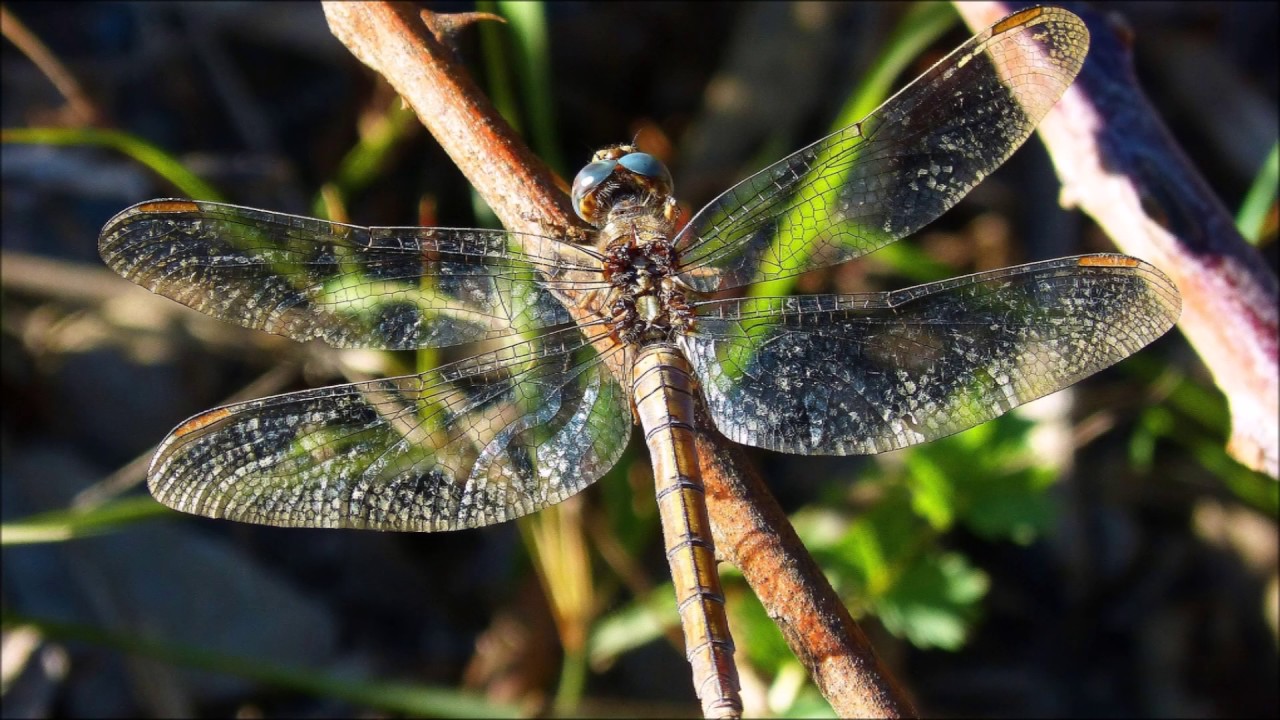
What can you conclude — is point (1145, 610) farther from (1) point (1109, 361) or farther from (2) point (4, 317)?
(2) point (4, 317)

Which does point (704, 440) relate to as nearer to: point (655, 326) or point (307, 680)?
point (655, 326)

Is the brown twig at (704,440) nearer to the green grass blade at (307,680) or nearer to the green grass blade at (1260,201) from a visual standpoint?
the green grass blade at (307,680)

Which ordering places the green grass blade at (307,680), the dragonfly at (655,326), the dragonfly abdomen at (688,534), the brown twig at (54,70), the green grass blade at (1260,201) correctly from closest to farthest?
the dragonfly abdomen at (688,534) < the dragonfly at (655,326) < the green grass blade at (1260,201) < the green grass blade at (307,680) < the brown twig at (54,70)

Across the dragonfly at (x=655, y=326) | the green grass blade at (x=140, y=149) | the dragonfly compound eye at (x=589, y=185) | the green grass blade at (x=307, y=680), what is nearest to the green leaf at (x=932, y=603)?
the dragonfly at (x=655, y=326)

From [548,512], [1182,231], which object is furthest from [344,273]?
[1182,231]

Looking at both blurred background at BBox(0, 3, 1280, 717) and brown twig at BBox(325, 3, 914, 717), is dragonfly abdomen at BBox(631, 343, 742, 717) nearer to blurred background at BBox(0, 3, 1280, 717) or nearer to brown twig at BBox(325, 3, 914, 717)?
brown twig at BBox(325, 3, 914, 717)

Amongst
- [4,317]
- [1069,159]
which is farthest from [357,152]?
[1069,159]
